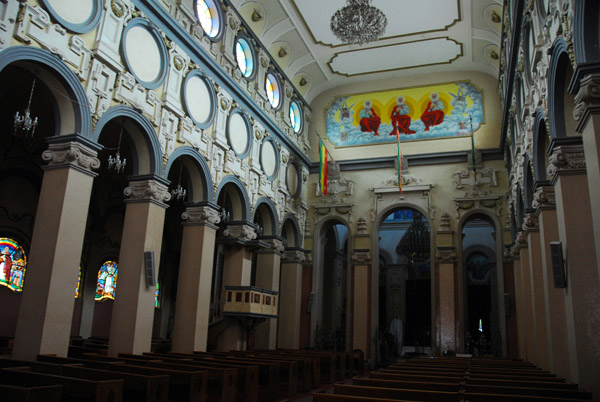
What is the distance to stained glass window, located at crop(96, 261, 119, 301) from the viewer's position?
57.8 ft

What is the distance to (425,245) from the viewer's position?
82.8ft

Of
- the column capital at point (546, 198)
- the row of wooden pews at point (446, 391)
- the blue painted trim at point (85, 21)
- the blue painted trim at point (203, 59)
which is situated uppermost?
the blue painted trim at point (203, 59)

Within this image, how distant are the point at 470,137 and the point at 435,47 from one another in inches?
149

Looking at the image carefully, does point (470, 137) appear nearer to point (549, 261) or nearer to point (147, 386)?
point (549, 261)

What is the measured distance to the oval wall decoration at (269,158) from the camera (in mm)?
16828

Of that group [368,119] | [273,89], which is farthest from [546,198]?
[368,119]

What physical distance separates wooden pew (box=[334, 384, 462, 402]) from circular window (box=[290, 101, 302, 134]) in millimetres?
15656

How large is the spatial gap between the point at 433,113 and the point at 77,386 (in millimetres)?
18075

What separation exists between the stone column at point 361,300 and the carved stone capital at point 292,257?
212 cm

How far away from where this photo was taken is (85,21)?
9406 millimetres

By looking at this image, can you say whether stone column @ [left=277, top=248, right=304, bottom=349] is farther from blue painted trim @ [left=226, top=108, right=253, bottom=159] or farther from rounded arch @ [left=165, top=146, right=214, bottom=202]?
rounded arch @ [left=165, top=146, right=214, bottom=202]

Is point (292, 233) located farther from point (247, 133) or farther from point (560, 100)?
point (560, 100)

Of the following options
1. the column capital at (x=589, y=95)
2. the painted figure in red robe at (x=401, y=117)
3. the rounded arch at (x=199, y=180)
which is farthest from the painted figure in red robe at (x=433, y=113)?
the column capital at (x=589, y=95)

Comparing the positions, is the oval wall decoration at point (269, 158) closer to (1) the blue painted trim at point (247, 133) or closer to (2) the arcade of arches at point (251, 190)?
(2) the arcade of arches at point (251, 190)
